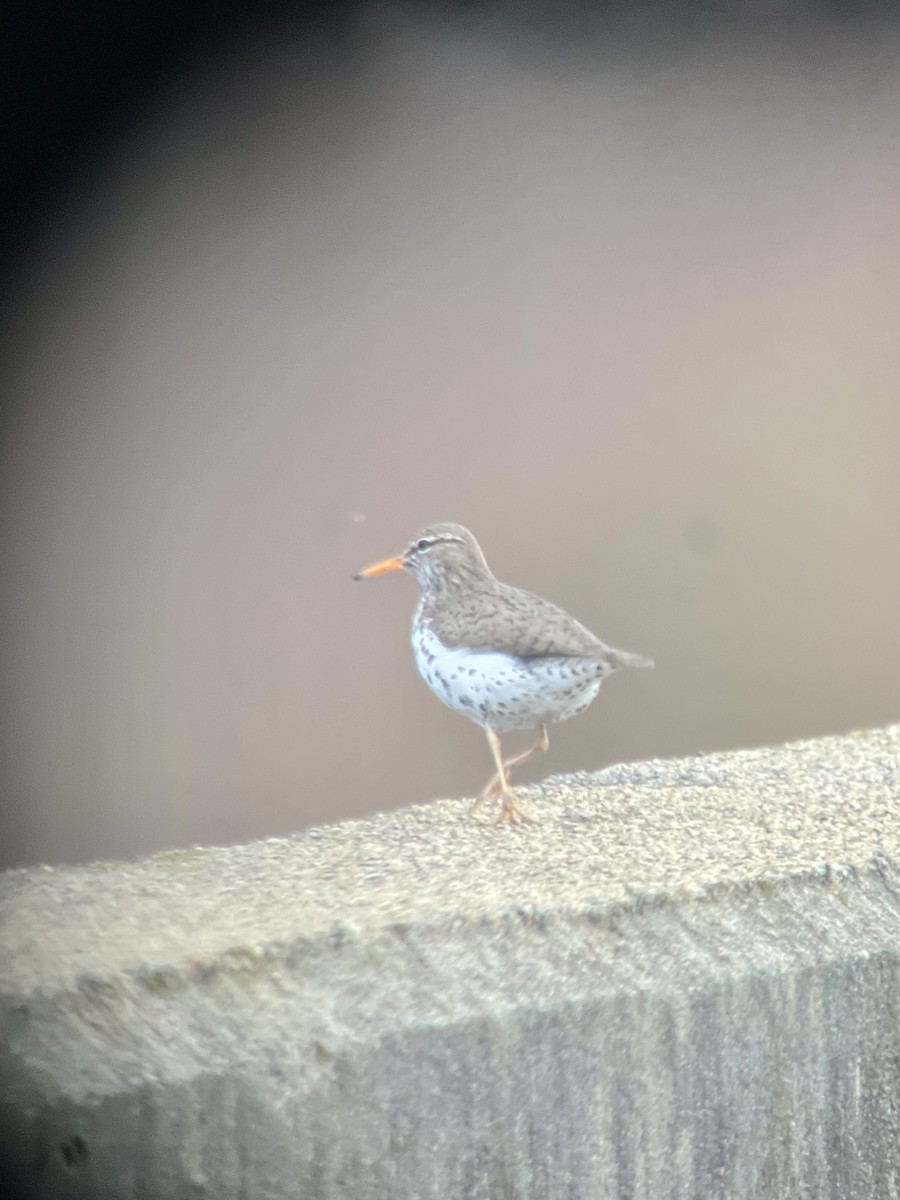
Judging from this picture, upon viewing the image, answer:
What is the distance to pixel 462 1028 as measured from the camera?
63 cm

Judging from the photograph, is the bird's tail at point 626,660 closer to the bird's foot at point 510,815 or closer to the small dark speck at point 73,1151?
the bird's foot at point 510,815

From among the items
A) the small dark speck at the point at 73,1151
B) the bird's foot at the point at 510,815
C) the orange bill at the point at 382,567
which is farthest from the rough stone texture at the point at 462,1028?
the orange bill at the point at 382,567

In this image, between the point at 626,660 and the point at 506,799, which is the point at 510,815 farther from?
the point at 626,660

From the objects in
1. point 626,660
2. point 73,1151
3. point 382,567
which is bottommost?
point 73,1151

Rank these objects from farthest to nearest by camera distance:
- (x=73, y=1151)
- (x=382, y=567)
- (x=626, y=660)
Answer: (x=382, y=567), (x=626, y=660), (x=73, y=1151)

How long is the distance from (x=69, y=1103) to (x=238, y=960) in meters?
0.11

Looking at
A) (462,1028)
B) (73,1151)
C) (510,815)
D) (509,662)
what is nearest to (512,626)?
(509,662)

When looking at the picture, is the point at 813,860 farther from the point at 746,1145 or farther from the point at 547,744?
the point at 547,744

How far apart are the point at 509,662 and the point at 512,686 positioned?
20 millimetres

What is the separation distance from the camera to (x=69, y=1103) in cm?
55

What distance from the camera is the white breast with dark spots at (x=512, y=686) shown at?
92 centimetres

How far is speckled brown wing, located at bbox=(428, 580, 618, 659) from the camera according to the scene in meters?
0.93

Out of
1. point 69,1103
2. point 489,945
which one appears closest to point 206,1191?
point 69,1103

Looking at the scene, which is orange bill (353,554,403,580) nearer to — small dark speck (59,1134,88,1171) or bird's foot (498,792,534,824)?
bird's foot (498,792,534,824)
